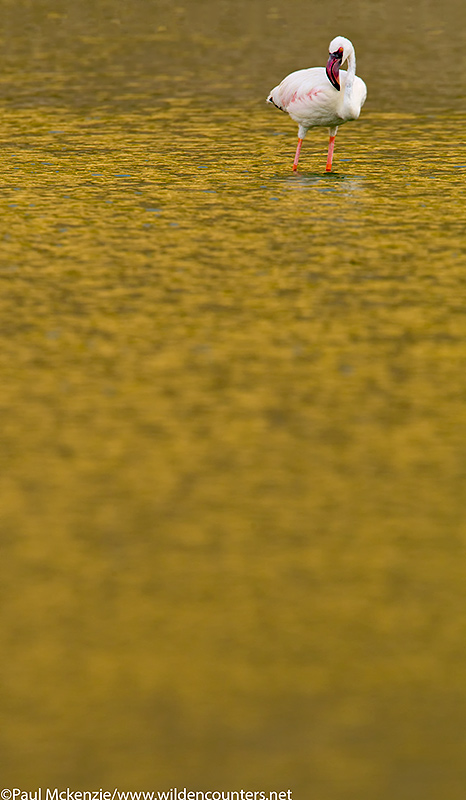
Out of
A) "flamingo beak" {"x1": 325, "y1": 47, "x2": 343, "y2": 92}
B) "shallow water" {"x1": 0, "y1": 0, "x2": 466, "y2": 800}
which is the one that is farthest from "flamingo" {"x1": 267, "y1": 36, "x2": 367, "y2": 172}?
"shallow water" {"x1": 0, "y1": 0, "x2": 466, "y2": 800}

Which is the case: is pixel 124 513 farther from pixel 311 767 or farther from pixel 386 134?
pixel 386 134

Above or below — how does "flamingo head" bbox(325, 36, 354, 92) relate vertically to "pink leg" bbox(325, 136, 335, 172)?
above

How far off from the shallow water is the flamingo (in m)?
0.61

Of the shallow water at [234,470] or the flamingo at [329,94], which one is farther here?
the flamingo at [329,94]

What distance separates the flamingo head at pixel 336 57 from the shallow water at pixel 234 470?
3.37 ft

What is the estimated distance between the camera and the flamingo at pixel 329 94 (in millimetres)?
→ 15750

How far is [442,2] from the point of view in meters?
36.9

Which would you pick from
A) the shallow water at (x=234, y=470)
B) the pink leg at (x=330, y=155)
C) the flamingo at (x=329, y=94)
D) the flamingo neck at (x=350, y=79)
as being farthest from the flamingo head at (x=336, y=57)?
the shallow water at (x=234, y=470)

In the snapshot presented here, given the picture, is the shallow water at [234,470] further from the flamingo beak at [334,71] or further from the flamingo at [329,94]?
the flamingo beak at [334,71]

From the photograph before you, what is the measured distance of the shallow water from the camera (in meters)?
5.41

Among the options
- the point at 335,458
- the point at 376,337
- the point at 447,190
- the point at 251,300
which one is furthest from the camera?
the point at 447,190

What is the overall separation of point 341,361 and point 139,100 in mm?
13151

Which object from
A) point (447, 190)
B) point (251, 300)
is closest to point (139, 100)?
point (447, 190)

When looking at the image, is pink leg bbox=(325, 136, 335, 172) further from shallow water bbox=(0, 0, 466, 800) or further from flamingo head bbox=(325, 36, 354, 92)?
flamingo head bbox=(325, 36, 354, 92)
